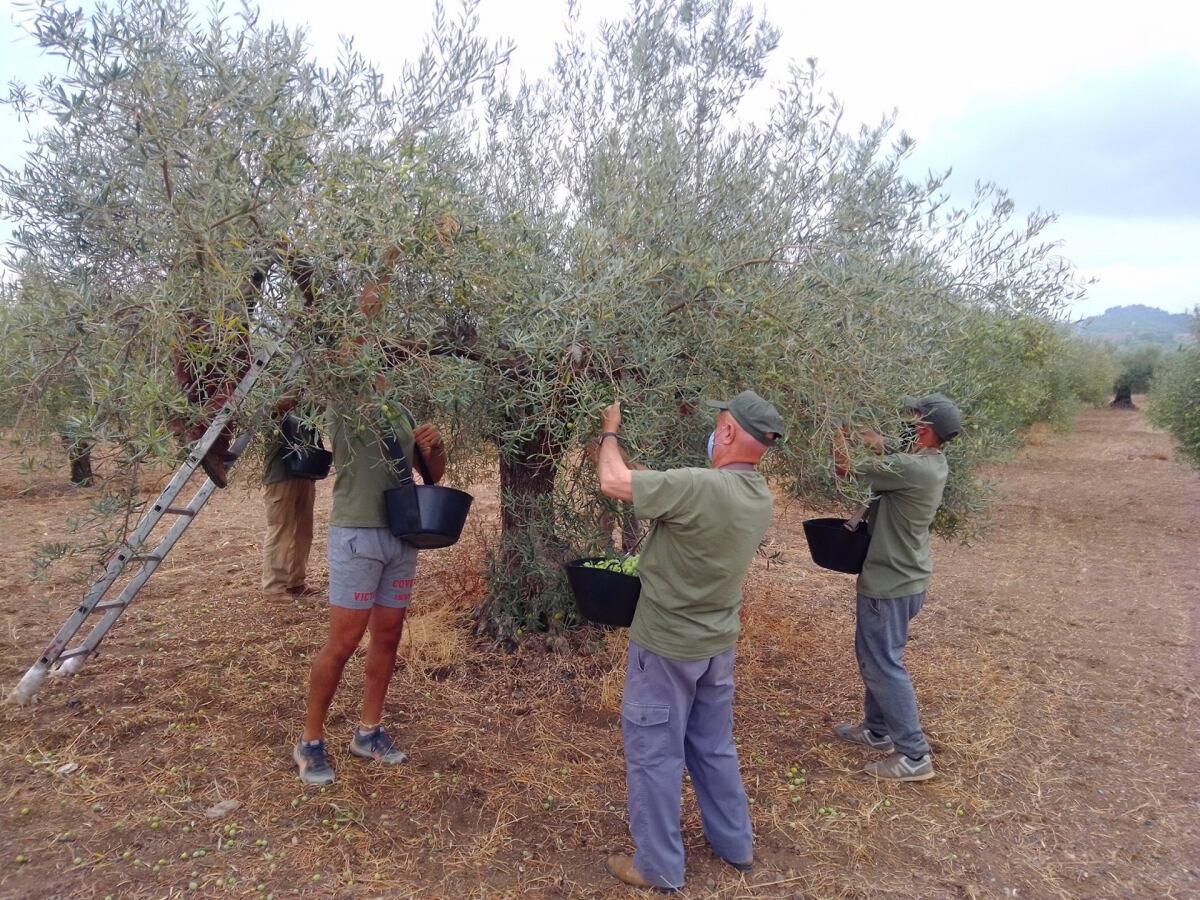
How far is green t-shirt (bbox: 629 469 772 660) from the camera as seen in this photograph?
322cm

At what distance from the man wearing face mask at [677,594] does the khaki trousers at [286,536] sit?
4672 mm

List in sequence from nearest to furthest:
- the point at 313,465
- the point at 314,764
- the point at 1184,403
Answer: the point at 314,764, the point at 313,465, the point at 1184,403

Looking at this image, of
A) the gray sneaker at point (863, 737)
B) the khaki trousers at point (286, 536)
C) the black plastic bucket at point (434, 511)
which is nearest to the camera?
the black plastic bucket at point (434, 511)

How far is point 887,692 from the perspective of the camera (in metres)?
4.53

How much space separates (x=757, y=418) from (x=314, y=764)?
2.81 metres

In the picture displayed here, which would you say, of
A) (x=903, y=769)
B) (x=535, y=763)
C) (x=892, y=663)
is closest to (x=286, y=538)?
(x=535, y=763)

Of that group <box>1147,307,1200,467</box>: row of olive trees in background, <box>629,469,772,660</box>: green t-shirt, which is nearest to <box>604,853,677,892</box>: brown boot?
<box>629,469,772,660</box>: green t-shirt

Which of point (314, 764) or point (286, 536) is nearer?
point (314, 764)

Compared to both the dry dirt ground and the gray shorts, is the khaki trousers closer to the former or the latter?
the dry dirt ground

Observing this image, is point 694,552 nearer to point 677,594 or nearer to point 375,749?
point 677,594

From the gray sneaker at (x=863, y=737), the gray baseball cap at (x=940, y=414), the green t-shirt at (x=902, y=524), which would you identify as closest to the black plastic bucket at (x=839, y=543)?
the green t-shirt at (x=902, y=524)

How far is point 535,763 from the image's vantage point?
4.50 metres

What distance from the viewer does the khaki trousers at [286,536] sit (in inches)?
284

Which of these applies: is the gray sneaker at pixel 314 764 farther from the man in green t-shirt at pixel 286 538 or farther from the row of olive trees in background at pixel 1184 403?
the row of olive trees in background at pixel 1184 403
